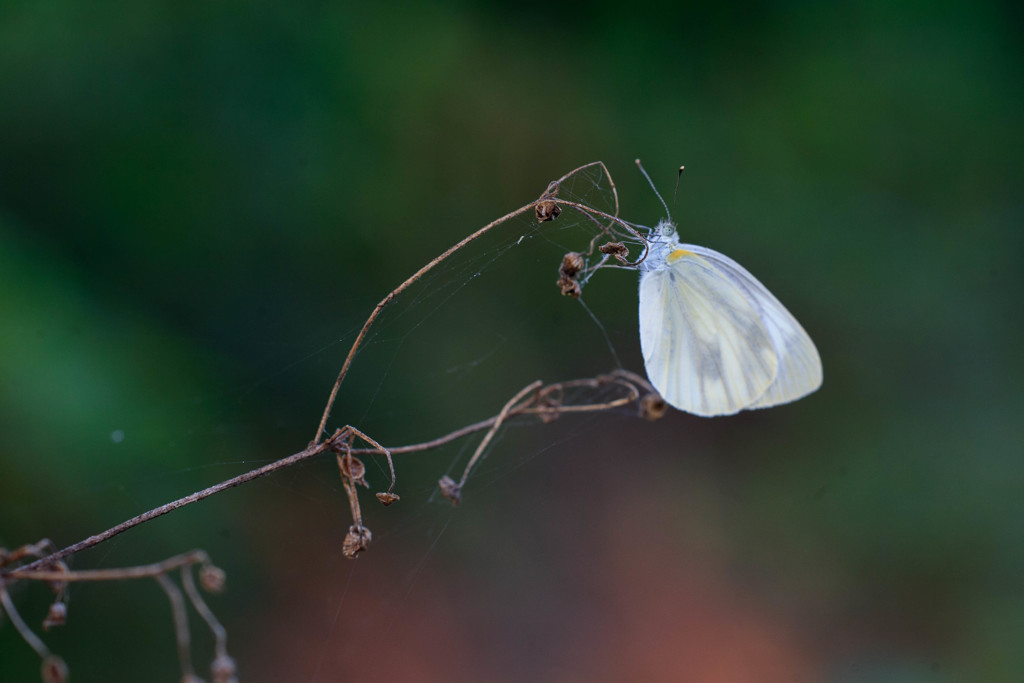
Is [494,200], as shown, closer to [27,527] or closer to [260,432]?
[260,432]

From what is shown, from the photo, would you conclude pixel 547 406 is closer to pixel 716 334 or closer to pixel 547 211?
pixel 547 211

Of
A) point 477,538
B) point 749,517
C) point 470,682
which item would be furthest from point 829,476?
point 470,682

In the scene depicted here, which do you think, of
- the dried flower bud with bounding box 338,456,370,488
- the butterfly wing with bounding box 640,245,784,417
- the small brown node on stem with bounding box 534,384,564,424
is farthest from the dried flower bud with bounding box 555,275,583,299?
the butterfly wing with bounding box 640,245,784,417

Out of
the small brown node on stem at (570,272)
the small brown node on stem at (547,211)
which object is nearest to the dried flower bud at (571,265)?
the small brown node on stem at (570,272)

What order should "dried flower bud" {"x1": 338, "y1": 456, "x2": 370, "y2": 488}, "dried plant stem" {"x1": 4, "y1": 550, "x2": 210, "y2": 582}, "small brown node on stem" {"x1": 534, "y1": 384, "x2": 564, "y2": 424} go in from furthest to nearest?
"small brown node on stem" {"x1": 534, "y1": 384, "x2": 564, "y2": 424} < "dried flower bud" {"x1": 338, "y1": 456, "x2": 370, "y2": 488} < "dried plant stem" {"x1": 4, "y1": 550, "x2": 210, "y2": 582}

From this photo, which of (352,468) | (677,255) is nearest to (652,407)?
(352,468)

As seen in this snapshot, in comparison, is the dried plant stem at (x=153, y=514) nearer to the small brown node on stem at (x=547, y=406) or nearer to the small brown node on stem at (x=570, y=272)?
the small brown node on stem at (x=547, y=406)

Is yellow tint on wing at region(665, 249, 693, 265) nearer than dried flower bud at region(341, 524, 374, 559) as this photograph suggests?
No

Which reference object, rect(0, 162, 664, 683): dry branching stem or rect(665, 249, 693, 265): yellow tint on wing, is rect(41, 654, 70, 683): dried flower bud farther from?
rect(665, 249, 693, 265): yellow tint on wing
